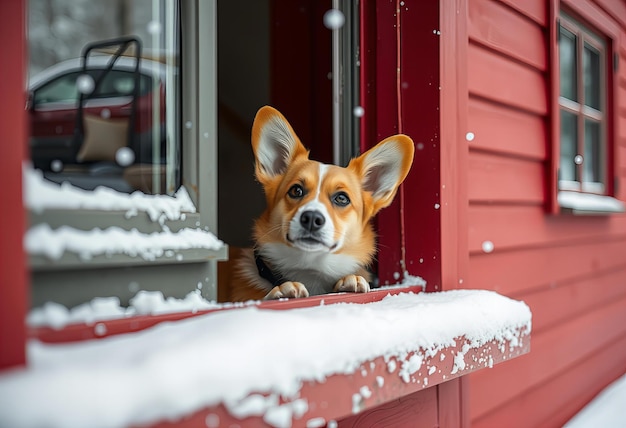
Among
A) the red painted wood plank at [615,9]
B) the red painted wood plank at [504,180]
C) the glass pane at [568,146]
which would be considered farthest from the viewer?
the red painted wood plank at [615,9]

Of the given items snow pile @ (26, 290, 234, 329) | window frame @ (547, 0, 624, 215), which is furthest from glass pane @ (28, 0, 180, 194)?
window frame @ (547, 0, 624, 215)

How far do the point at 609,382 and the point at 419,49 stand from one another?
9.27 feet

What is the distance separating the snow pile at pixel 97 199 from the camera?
0.74 m

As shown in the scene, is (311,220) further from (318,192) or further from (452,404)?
(452,404)

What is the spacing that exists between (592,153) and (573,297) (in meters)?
1.08

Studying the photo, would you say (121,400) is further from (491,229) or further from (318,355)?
(491,229)

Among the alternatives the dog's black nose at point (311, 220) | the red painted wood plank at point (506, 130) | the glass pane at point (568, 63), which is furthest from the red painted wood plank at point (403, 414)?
the glass pane at point (568, 63)

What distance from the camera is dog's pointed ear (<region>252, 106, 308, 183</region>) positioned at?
1482 millimetres

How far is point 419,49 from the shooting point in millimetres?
1723

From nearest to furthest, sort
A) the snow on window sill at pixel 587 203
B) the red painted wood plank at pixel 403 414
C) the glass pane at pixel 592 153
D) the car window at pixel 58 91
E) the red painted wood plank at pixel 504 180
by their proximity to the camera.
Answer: the car window at pixel 58 91
the red painted wood plank at pixel 403 414
the red painted wood plank at pixel 504 180
the snow on window sill at pixel 587 203
the glass pane at pixel 592 153

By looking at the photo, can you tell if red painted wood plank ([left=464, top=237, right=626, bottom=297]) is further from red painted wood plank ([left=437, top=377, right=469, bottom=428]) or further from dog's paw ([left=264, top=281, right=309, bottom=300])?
dog's paw ([left=264, top=281, right=309, bottom=300])

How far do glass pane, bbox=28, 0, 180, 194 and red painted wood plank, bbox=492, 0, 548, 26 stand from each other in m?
1.55

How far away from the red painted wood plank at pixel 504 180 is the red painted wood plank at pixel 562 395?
0.83 meters

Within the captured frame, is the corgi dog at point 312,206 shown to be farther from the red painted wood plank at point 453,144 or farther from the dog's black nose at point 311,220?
the red painted wood plank at point 453,144
